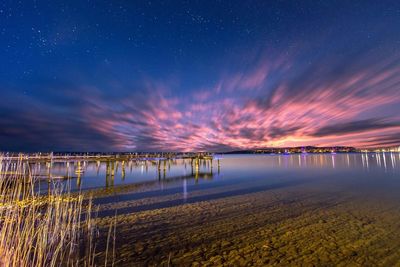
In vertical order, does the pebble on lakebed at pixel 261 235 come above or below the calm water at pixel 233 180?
Answer: below

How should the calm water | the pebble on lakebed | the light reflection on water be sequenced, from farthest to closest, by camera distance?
the light reflection on water, the calm water, the pebble on lakebed

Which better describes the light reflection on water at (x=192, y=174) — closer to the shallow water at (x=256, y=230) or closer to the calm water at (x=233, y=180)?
the calm water at (x=233, y=180)

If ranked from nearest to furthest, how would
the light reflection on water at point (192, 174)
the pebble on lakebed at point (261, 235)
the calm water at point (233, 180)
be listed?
the pebble on lakebed at point (261, 235) < the calm water at point (233, 180) < the light reflection on water at point (192, 174)

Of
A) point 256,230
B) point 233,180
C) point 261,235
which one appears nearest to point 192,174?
point 233,180

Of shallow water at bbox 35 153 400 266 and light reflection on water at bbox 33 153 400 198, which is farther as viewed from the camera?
light reflection on water at bbox 33 153 400 198

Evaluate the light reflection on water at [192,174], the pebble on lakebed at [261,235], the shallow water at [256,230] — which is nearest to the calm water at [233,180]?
the light reflection on water at [192,174]

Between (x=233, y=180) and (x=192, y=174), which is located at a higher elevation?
(x=192, y=174)

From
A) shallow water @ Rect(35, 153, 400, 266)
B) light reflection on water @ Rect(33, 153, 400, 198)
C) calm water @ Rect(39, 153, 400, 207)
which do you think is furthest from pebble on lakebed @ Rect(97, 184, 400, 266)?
light reflection on water @ Rect(33, 153, 400, 198)

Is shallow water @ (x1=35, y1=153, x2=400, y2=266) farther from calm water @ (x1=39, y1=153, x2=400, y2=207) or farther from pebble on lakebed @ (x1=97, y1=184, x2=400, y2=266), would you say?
calm water @ (x1=39, y1=153, x2=400, y2=207)

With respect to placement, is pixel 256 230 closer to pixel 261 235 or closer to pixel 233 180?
pixel 261 235

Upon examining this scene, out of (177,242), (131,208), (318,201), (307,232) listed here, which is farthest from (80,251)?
(318,201)

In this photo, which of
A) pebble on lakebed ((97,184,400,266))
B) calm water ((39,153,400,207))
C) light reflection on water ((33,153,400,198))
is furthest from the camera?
light reflection on water ((33,153,400,198))

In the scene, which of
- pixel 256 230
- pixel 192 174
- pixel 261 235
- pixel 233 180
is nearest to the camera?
pixel 261 235

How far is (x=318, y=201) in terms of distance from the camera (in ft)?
68.4
